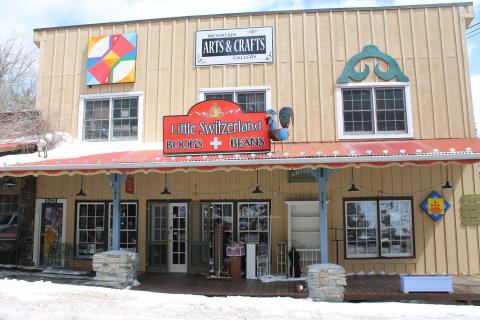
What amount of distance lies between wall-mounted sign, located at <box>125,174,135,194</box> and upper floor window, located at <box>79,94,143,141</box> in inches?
52.2

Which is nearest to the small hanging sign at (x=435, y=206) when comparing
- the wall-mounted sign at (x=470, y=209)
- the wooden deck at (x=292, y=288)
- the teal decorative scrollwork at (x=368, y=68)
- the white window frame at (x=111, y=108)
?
the wall-mounted sign at (x=470, y=209)

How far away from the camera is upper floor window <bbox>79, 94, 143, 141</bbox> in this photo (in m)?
13.1

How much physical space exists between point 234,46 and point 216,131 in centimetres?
370

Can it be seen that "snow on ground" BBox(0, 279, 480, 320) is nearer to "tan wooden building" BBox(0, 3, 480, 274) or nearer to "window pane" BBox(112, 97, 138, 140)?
"tan wooden building" BBox(0, 3, 480, 274)

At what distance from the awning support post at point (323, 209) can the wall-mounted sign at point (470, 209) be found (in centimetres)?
439

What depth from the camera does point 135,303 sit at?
828 cm

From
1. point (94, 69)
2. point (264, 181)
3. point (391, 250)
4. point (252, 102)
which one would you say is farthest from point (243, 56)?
point (391, 250)

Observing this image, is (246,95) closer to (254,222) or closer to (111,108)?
(254,222)

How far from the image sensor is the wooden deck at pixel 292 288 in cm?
888

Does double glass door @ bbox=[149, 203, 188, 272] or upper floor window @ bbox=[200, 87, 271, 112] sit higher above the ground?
upper floor window @ bbox=[200, 87, 271, 112]

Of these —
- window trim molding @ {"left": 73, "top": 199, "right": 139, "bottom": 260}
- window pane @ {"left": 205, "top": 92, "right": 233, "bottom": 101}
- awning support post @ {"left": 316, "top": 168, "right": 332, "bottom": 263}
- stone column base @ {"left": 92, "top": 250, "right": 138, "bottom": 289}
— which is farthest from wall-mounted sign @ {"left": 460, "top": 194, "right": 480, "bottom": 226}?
window trim molding @ {"left": 73, "top": 199, "right": 139, "bottom": 260}

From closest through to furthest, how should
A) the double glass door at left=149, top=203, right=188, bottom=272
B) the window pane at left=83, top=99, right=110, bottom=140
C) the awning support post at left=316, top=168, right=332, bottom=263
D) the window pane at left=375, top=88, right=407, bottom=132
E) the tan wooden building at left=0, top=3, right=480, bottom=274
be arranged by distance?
the awning support post at left=316, top=168, right=332, bottom=263 → the tan wooden building at left=0, top=3, right=480, bottom=274 → the window pane at left=375, top=88, right=407, bottom=132 → the double glass door at left=149, top=203, right=188, bottom=272 → the window pane at left=83, top=99, right=110, bottom=140

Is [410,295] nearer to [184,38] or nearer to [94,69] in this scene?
[184,38]

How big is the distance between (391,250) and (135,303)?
22.5 ft
